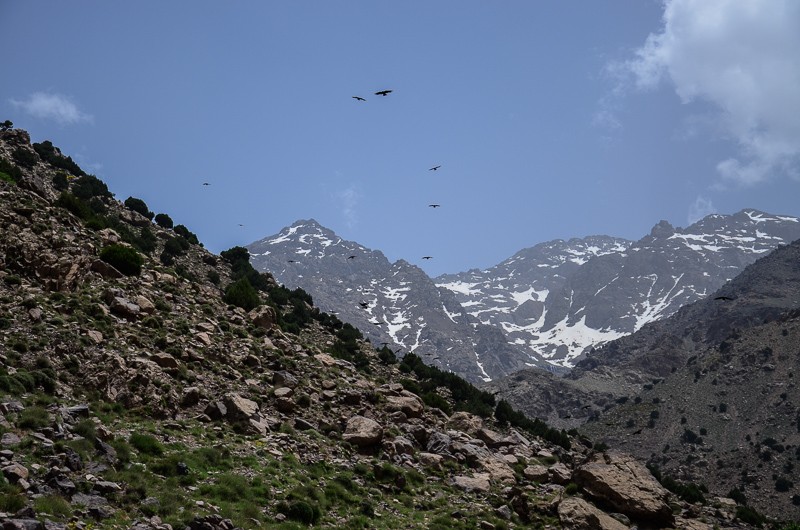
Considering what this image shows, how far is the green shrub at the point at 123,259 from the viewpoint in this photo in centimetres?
3706

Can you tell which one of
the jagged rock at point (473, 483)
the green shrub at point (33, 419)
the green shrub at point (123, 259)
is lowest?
the jagged rock at point (473, 483)

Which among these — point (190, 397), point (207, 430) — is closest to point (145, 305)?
point (190, 397)

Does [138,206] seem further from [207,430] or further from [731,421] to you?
[731,421]

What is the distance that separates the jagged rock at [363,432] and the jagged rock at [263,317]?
1251 cm

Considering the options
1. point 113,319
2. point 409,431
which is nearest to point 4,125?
point 113,319

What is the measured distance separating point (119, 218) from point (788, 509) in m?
91.9

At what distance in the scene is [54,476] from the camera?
16672mm

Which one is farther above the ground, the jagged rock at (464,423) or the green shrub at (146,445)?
the jagged rock at (464,423)

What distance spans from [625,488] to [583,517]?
3867mm

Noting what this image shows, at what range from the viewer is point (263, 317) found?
139ft

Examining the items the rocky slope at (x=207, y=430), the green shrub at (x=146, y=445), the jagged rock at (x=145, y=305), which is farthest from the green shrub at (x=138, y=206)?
the green shrub at (x=146, y=445)

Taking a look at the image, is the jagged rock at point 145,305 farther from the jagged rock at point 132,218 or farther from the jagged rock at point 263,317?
the jagged rock at point 132,218

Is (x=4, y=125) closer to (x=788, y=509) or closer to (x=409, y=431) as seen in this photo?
(x=409, y=431)

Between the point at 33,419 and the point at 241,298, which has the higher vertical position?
the point at 241,298
